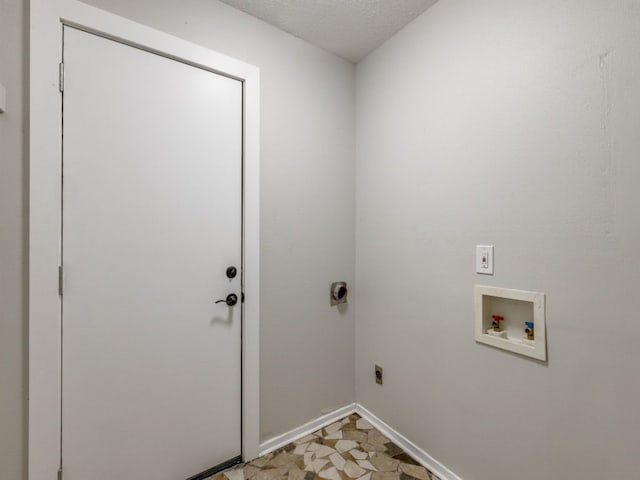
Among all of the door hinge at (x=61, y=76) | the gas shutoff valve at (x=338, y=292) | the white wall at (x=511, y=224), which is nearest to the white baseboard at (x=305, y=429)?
the white wall at (x=511, y=224)

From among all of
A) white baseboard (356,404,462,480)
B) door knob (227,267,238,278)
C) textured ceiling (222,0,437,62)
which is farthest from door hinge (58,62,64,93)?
white baseboard (356,404,462,480)

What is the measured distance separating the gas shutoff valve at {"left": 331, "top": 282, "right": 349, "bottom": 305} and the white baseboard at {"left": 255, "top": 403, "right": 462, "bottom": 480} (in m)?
0.76

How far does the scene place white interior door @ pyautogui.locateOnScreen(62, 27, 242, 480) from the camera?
1196 mm

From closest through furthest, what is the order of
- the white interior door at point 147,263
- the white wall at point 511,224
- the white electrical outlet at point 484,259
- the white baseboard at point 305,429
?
the white wall at point 511,224
the white interior door at point 147,263
the white electrical outlet at point 484,259
the white baseboard at point 305,429

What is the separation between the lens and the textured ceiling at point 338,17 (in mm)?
1535

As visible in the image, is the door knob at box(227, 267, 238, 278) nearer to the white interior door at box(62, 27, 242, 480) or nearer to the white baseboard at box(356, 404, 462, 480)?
the white interior door at box(62, 27, 242, 480)

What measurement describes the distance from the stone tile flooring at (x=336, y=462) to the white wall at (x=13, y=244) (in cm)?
90

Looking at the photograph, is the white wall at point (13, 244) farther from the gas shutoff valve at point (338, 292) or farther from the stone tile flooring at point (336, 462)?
the gas shutoff valve at point (338, 292)

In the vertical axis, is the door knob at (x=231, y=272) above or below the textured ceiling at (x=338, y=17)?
below

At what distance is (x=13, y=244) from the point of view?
108 centimetres

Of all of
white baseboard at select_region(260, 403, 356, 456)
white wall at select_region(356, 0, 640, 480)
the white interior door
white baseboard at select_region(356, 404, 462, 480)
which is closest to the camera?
white wall at select_region(356, 0, 640, 480)

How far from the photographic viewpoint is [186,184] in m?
1.44

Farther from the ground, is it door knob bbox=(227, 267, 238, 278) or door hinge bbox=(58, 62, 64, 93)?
door hinge bbox=(58, 62, 64, 93)

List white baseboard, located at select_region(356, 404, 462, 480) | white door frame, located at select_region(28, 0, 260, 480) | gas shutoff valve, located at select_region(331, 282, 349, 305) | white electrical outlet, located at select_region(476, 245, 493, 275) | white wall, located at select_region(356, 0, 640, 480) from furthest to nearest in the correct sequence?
gas shutoff valve, located at select_region(331, 282, 349, 305) < white baseboard, located at select_region(356, 404, 462, 480) < white electrical outlet, located at select_region(476, 245, 493, 275) < white door frame, located at select_region(28, 0, 260, 480) < white wall, located at select_region(356, 0, 640, 480)
